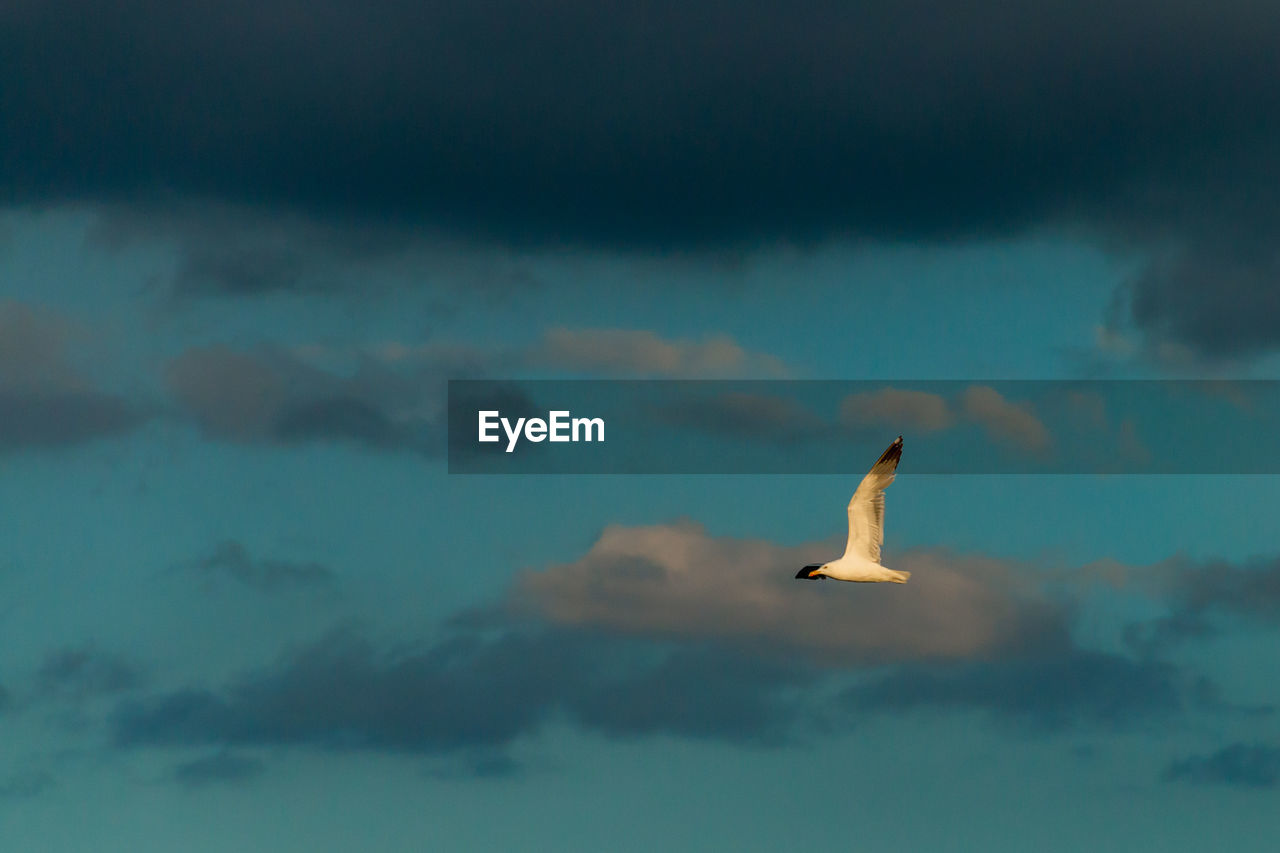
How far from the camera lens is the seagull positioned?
456ft

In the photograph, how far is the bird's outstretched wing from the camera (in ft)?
454

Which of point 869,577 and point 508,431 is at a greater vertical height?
point 508,431

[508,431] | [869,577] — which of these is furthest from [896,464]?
[508,431]

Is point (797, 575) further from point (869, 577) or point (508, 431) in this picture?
point (508, 431)

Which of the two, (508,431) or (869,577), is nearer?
(869,577)

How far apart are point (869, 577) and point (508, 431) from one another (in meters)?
43.9

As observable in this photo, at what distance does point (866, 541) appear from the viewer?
14025cm

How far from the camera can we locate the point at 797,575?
14038cm

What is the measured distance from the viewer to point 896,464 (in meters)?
136

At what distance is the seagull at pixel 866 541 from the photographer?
456 feet

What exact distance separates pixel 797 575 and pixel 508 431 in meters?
39.9

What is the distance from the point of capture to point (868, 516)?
139875 millimetres

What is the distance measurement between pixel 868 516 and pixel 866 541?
77.5 inches

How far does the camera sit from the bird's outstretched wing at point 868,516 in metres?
138
